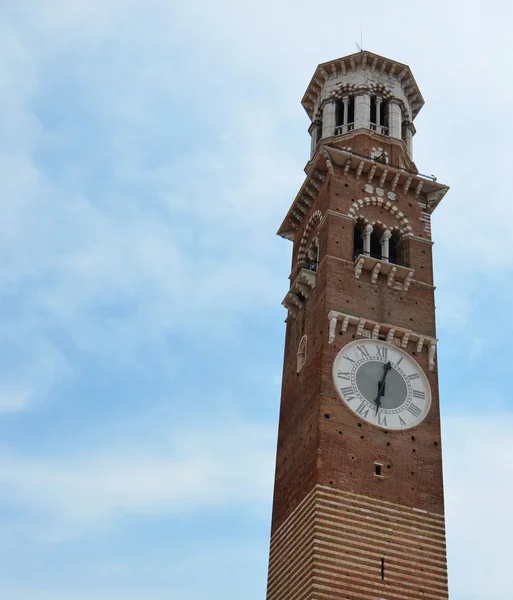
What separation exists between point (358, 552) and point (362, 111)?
20824 millimetres

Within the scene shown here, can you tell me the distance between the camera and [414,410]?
33.3 m

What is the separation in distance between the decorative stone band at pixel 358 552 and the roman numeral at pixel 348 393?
359 centimetres

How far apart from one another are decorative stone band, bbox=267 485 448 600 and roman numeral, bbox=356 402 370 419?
303 cm

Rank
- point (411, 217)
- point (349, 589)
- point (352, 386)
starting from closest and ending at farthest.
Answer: point (349, 589), point (352, 386), point (411, 217)

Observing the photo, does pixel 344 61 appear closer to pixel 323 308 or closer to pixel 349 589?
pixel 323 308

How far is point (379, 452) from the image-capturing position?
31688mm

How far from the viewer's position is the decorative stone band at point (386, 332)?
112 ft

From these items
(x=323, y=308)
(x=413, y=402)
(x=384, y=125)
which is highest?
(x=384, y=125)

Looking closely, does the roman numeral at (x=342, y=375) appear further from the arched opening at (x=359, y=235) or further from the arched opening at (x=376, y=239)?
the arched opening at (x=376, y=239)

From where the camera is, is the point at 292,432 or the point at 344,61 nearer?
the point at 292,432

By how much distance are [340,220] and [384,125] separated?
24.9ft

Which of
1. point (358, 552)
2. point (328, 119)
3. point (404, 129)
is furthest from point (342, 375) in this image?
point (404, 129)

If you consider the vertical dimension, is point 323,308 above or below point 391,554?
above

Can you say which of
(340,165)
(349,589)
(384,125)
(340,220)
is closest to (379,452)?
(349,589)
